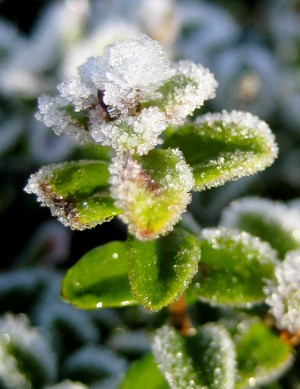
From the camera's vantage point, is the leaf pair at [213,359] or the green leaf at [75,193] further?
the leaf pair at [213,359]

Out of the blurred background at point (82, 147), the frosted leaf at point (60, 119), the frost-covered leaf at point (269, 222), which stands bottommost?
the blurred background at point (82, 147)

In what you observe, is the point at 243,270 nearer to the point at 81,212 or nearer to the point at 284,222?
the point at 284,222

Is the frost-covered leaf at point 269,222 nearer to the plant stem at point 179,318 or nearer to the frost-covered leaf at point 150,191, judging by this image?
the plant stem at point 179,318

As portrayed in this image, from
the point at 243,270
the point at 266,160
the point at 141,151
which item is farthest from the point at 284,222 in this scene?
the point at 141,151

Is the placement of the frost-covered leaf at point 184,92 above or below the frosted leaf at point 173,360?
above

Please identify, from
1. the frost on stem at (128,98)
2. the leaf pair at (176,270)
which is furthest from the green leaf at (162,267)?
the frost on stem at (128,98)

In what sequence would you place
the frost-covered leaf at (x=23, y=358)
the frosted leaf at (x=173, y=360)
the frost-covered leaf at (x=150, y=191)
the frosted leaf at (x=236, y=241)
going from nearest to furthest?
the frost-covered leaf at (x=150, y=191), the frosted leaf at (x=173, y=360), the frosted leaf at (x=236, y=241), the frost-covered leaf at (x=23, y=358)

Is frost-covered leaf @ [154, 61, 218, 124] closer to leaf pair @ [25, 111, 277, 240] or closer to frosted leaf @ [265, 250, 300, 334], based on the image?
leaf pair @ [25, 111, 277, 240]
